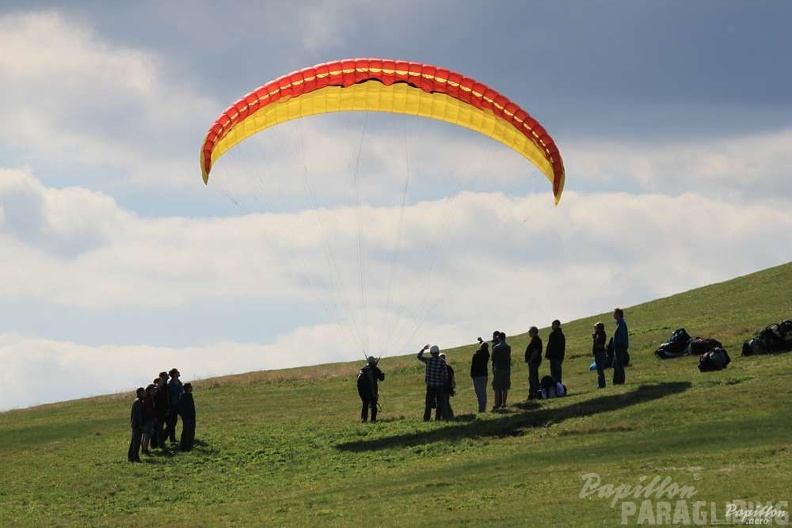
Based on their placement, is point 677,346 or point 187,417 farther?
point 677,346

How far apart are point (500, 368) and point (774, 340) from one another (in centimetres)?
853

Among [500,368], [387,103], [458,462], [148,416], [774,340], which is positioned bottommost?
[458,462]

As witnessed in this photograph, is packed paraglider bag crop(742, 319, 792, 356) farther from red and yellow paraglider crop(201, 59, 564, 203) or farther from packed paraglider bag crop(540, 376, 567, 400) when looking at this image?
red and yellow paraglider crop(201, 59, 564, 203)

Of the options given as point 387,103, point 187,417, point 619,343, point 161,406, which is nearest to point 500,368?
point 619,343

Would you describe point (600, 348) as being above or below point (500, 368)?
above

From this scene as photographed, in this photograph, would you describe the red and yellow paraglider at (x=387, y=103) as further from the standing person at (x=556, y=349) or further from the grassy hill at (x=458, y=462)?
the grassy hill at (x=458, y=462)

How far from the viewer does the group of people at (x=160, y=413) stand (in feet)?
97.9

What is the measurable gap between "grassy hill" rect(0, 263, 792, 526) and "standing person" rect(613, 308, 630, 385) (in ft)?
1.56

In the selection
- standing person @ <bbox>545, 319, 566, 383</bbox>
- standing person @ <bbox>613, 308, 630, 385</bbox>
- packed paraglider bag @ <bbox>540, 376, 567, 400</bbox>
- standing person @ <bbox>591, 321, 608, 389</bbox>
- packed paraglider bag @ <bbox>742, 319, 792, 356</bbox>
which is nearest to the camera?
standing person @ <bbox>613, 308, 630, 385</bbox>

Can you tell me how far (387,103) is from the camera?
31250mm

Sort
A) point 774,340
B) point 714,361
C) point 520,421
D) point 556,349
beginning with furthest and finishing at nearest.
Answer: point 774,340 < point 714,361 < point 556,349 < point 520,421

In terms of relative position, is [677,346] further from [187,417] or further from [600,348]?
[187,417]

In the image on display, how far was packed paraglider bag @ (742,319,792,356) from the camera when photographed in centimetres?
3234

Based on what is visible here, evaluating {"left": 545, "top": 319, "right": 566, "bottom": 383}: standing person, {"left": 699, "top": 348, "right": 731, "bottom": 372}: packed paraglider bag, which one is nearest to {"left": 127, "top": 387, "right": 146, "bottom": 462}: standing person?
{"left": 545, "top": 319, "right": 566, "bottom": 383}: standing person
